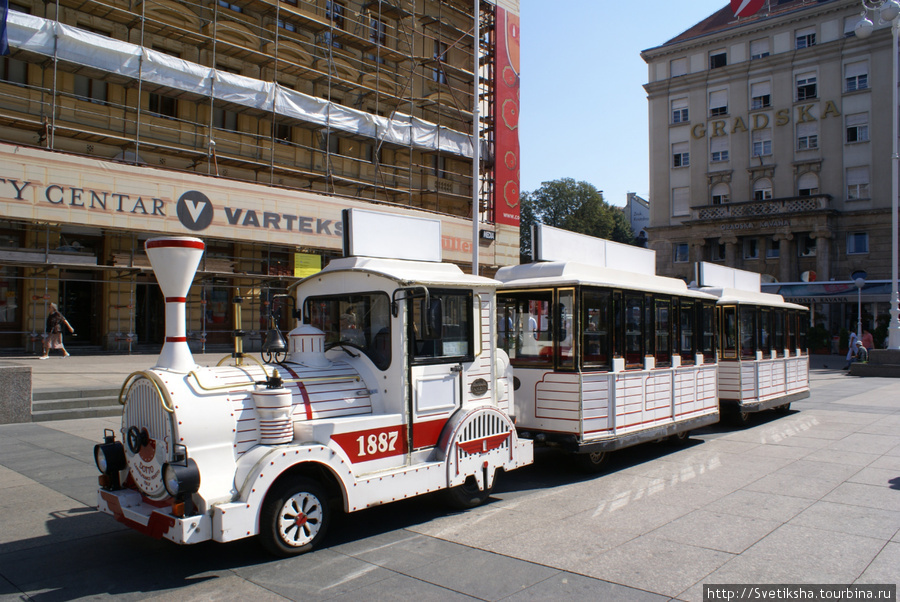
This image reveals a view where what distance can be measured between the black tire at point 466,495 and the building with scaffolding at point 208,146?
12.1 m

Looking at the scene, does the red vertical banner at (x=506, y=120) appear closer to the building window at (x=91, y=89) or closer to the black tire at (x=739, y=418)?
the building window at (x=91, y=89)

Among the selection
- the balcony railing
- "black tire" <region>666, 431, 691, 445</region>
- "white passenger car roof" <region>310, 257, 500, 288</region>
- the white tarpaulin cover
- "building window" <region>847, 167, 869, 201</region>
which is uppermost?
"building window" <region>847, 167, 869, 201</region>

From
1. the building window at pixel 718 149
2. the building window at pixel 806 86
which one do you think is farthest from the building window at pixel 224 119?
the building window at pixel 806 86

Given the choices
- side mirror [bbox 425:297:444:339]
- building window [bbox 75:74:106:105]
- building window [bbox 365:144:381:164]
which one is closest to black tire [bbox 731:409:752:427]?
side mirror [bbox 425:297:444:339]

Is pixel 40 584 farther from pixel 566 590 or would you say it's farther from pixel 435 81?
pixel 435 81

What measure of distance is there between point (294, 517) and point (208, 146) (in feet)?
60.1

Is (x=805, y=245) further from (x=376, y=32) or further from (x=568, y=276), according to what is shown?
(x=568, y=276)

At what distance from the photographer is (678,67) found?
51.3 meters

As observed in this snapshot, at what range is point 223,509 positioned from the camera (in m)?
4.79

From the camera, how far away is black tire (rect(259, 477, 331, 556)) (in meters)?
5.12

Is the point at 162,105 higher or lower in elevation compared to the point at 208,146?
higher

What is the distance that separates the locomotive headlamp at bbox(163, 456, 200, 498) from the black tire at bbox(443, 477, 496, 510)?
2.66m

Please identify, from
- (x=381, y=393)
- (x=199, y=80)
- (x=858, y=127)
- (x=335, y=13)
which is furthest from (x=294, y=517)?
(x=858, y=127)

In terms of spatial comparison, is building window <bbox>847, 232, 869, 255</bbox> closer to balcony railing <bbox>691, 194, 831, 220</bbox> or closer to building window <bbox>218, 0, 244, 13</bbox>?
balcony railing <bbox>691, 194, 831, 220</bbox>
